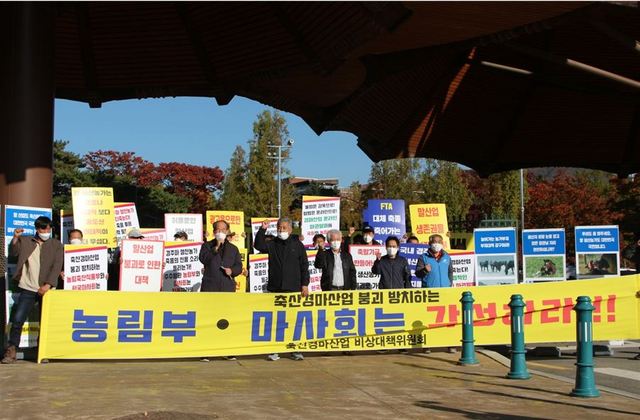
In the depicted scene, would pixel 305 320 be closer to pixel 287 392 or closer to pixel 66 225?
pixel 287 392

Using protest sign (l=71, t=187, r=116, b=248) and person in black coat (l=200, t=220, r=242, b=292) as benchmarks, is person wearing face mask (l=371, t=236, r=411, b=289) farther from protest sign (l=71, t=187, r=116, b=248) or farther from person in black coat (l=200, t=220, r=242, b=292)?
protest sign (l=71, t=187, r=116, b=248)

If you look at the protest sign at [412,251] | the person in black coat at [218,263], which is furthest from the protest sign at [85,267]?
the protest sign at [412,251]

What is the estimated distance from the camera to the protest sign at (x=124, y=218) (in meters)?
18.9

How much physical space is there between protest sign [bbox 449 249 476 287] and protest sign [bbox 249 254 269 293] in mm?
4006

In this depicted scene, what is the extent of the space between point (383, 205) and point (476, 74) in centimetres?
443

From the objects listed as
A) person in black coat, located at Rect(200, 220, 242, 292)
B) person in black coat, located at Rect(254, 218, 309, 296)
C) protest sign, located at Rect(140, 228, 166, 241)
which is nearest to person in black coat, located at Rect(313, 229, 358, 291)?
person in black coat, located at Rect(254, 218, 309, 296)

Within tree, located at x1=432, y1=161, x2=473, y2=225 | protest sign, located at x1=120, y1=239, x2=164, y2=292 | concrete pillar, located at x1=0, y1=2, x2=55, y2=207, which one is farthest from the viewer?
tree, located at x1=432, y1=161, x2=473, y2=225

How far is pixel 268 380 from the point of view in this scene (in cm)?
1026

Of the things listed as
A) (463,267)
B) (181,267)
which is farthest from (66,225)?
(463,267)

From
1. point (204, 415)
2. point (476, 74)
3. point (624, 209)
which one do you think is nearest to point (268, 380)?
point (204, 415)

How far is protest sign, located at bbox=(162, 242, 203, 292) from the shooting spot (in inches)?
627

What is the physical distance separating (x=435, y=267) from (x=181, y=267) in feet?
17.1

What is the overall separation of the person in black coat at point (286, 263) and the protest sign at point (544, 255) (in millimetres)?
8601

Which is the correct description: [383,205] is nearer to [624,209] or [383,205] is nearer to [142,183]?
[624,209]
